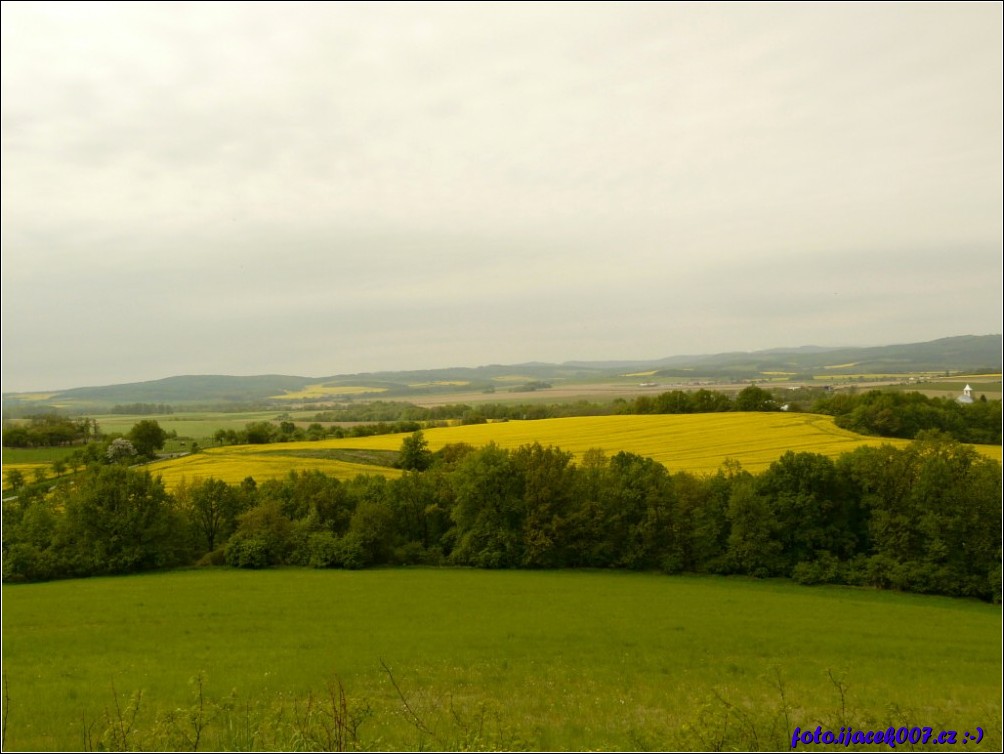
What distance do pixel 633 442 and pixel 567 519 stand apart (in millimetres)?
15693

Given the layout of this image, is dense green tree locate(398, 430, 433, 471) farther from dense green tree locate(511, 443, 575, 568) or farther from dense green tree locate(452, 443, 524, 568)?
dense green tree locate(511, 443, 575, 568)

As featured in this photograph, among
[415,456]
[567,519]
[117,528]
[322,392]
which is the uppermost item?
[322,392]

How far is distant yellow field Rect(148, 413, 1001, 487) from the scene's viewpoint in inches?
1681

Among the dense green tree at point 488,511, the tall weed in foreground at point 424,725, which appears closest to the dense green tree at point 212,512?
the dense green tree at point 488,511

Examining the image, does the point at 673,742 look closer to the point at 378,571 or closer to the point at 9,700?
the point at 9,700

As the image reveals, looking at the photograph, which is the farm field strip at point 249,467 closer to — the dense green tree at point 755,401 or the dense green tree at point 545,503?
the dense green tree at point 545,503

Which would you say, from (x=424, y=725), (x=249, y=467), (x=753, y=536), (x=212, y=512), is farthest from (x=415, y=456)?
(x=424, y=725)

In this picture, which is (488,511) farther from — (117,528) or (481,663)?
(117,528)

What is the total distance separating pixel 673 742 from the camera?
959cm

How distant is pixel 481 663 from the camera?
51.6 ft

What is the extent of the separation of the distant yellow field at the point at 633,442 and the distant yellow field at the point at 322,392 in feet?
83.1

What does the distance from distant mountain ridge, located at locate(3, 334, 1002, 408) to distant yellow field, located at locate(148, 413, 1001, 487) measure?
11.1 m

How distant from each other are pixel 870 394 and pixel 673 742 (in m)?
53.2

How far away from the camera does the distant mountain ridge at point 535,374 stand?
59.4 m
